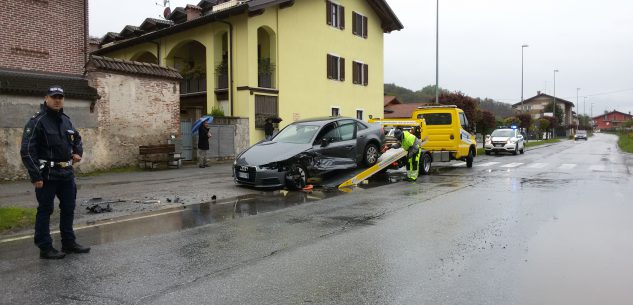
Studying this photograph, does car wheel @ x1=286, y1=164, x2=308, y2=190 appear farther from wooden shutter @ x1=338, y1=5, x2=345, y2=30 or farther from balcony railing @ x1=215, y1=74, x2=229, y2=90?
wooden shutter @ x1=338, y1=5, x2=345, y2=30

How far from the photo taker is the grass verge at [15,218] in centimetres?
734

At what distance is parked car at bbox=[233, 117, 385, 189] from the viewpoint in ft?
37.3

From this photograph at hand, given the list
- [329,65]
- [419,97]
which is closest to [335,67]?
[329,65]

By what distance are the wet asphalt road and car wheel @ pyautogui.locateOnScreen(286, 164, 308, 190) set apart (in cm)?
176

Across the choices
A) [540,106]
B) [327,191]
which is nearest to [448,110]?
[327,191]

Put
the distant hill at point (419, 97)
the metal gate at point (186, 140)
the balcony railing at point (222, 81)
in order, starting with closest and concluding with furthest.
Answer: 1. the metal gate at point (186, 140)
2. the balcony railing at point (222, 81)
3. the distant hill at point (419, 97)

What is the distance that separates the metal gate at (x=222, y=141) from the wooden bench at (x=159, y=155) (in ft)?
9.11

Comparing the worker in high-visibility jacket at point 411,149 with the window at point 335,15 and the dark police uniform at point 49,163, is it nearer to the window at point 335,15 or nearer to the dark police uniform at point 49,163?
the dark police uniform at point 49,163

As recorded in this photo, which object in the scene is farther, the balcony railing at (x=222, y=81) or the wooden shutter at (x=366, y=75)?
the wooden shutter at (x=366, y=75)

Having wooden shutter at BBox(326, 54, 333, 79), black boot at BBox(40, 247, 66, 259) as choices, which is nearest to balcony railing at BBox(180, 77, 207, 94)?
wooden shutter at BBox(326, 54, 333, 79)

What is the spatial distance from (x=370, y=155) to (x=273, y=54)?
12364mm

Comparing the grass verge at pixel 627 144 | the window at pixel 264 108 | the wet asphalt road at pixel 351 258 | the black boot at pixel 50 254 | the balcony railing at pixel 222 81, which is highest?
the balcony railing at pixel 222 81

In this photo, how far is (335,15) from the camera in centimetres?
2825

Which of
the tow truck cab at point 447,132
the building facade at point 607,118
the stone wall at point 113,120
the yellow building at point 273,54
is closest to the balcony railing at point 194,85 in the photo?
the yellow building at point 273,54
